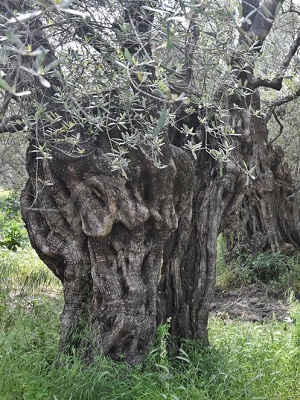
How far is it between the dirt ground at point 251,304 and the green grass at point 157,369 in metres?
1.63

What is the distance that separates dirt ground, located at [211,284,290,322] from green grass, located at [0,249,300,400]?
64.2 inches

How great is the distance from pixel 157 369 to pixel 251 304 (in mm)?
4526

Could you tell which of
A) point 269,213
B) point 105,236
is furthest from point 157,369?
point 269,213

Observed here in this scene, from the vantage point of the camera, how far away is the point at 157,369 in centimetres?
461

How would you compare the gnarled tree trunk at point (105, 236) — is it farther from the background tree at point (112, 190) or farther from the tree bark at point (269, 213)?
the tree bark at point (269, 213)

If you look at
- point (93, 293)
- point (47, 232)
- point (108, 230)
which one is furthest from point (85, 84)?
point (93, 293)

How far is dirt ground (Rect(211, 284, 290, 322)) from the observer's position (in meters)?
8.05

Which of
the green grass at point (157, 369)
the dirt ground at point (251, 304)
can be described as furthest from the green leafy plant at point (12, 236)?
the green grass at point (157, 369)

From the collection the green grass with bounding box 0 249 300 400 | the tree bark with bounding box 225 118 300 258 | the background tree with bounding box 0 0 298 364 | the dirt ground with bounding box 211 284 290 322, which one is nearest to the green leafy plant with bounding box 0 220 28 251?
the tree bark with bounding box 225 118 300 258

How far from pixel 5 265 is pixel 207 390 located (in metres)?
5.66

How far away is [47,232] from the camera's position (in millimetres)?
4770

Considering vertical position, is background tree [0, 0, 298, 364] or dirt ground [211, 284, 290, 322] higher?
background tree [0, 0, 298, 364]

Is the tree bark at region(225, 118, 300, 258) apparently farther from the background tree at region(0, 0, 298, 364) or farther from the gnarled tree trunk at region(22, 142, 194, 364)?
the gnarled tree trunk at region(22, 142, 194, 364)

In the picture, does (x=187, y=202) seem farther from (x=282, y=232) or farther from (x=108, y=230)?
(x=282, y=232)
